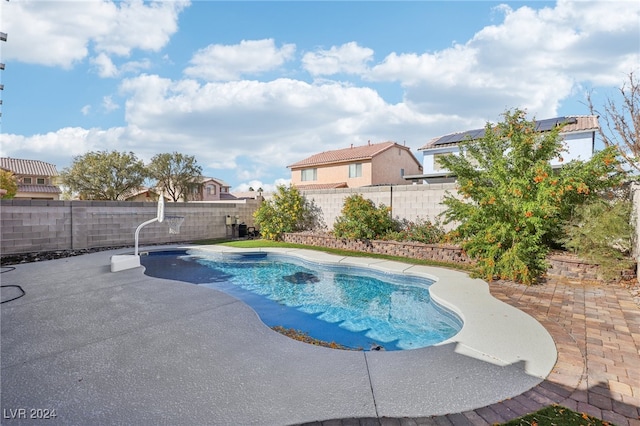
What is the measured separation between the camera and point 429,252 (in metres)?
10.1

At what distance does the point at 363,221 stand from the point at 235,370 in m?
8.93

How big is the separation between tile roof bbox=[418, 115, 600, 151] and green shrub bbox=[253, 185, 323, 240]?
912cm

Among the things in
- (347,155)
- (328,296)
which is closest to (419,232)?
(328,296)

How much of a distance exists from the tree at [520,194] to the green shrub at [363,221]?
360cm

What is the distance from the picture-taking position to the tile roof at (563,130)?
61.6 ft

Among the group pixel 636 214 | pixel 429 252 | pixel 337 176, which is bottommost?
pixel 429 252

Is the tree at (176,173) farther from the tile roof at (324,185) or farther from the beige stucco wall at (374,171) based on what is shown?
the tile roof at (324,185)

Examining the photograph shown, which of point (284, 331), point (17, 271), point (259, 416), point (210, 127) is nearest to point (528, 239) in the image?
point (284, 331)

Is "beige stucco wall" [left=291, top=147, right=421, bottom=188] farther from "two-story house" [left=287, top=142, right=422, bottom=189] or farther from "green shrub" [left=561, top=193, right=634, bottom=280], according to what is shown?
"green shrub" [left=561, top=193, right=634, bottom=280]

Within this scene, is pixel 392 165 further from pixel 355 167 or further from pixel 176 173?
pixel 176 173

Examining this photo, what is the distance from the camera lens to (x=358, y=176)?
27.3 meters

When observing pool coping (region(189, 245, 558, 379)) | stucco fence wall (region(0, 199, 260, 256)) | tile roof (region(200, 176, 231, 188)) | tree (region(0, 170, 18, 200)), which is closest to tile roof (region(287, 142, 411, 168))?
tile roof (region(200, 176, 231, 188))

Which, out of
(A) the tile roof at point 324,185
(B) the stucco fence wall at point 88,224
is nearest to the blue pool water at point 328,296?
(B) the stucco fence wall at point 88,224

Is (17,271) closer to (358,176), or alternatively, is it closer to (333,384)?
(333,384)
